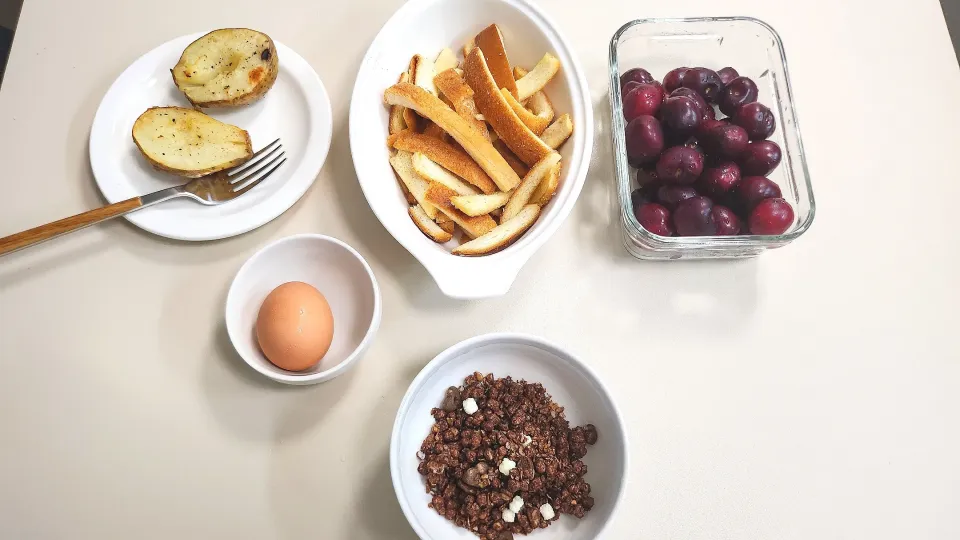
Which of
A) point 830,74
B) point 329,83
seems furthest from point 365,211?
point 830,74

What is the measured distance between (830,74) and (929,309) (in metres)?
0.47

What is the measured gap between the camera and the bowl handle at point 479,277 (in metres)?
0.94

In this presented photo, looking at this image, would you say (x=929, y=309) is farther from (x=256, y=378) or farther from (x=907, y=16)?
(x=256, y=378)

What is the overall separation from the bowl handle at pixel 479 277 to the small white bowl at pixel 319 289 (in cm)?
12

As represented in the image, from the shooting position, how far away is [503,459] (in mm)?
882

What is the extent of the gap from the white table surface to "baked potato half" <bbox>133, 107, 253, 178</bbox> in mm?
131

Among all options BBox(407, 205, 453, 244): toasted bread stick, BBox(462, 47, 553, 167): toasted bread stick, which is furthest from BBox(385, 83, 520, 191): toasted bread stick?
BBox(407, 205, 453, 244): toasted bread stick

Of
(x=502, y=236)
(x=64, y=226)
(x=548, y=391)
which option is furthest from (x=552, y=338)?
(x=64, y=226)

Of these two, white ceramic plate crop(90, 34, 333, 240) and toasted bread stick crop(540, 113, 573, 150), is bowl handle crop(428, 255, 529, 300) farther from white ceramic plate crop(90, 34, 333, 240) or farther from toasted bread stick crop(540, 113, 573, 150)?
white ceramic plate crop(90, 34, 333, 240)

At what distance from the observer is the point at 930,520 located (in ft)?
3.27

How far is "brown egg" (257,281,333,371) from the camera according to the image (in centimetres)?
Result: 94

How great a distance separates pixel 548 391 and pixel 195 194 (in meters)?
0.66

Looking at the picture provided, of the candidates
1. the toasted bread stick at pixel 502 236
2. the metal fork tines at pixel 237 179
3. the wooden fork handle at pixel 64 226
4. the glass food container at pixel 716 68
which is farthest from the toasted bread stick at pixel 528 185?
the wooden fork handle at pixel 64 226

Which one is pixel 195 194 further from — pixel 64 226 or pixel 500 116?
pixel 500 116
